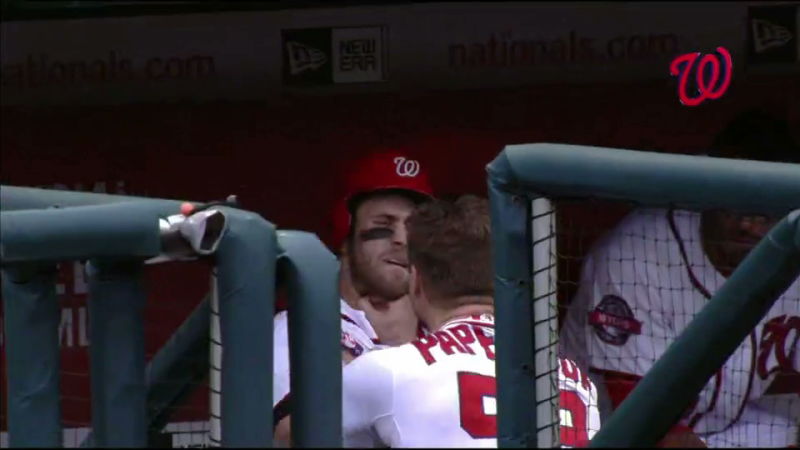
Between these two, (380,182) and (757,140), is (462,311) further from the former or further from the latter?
(757,140)

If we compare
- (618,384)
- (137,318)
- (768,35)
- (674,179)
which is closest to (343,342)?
(618,384)

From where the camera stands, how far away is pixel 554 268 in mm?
2559

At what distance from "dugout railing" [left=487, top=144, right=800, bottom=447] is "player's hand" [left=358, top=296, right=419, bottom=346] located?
156cm

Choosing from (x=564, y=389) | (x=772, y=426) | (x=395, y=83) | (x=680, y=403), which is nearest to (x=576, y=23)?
(x=395, y=83)

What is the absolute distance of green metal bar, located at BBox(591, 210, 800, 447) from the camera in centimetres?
218

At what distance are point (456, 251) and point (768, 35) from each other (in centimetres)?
238

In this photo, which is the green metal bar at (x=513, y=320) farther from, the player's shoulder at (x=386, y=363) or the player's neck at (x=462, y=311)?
the player's neck at (x=462, y=311)

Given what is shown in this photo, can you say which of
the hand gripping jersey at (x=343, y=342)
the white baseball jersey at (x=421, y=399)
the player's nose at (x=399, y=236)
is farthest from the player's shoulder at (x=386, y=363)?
the player's nose at (x=399, y=236)

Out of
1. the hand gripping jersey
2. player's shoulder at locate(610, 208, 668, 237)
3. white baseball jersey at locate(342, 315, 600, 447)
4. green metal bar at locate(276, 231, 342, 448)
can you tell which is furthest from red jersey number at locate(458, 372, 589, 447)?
player's shoulder at locate(610, 208, 668, 237)

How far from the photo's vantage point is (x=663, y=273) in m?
4.11

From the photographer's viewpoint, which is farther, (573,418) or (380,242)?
(380,242)

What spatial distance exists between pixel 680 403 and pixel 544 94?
2.87 m

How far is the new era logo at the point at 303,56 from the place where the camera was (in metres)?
4.90

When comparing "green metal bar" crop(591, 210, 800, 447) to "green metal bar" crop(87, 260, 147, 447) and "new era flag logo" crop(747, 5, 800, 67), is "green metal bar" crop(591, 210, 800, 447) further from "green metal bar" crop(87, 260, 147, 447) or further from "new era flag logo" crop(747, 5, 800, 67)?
"new era flag logo" crop(747, 5, 800, 67)
